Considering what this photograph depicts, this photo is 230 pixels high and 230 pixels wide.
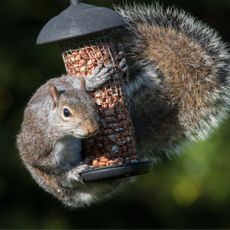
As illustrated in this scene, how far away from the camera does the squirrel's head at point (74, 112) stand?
279cm

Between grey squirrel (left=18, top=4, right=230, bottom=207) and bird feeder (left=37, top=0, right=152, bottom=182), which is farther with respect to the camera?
grey squirrel (left=18, top=4, right=230, bottom=207)

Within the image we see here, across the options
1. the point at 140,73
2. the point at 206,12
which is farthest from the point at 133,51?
the point at 206,12

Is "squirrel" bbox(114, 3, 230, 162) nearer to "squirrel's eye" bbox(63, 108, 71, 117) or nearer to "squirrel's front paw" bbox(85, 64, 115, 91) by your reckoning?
"squirrel's front paw" bbox(85, 64, 115, 91)

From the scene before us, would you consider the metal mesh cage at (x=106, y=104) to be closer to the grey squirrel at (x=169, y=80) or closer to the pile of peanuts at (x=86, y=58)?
the pile of peanuts at (x=86, y=58)

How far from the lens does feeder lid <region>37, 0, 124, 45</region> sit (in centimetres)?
277

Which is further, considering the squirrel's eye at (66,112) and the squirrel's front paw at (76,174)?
the squirrel's front paw at (76,174)

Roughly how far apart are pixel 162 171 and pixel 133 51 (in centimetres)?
170

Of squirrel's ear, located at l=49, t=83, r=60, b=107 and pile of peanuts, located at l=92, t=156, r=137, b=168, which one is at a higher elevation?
squirrel's ear, located at l=49, t=83, r=60, b=107

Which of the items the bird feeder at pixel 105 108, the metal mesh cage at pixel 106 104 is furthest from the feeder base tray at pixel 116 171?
the metal mesh cage at pixel 106 104

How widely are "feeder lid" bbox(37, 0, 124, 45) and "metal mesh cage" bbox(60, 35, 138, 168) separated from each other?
6.1 inches

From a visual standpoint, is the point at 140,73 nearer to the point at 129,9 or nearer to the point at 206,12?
the point at 129,9

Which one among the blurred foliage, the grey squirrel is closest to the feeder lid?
the grey squirrel

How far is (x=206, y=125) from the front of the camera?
3.38 m

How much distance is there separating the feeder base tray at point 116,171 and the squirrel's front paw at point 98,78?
11.0 inches
